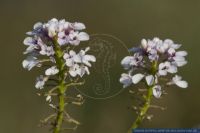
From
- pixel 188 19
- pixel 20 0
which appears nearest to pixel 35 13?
pixel 20 0

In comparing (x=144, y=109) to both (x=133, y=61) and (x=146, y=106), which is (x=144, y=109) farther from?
(x=133, y=61)

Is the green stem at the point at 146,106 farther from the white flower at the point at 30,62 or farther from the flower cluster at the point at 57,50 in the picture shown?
the white flower at the point at 30,62

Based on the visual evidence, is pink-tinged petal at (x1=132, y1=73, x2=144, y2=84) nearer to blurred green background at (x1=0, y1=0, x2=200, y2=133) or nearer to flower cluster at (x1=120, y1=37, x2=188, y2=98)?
flower cluster at (x1=120, y1=37, x2=188, y2=98)

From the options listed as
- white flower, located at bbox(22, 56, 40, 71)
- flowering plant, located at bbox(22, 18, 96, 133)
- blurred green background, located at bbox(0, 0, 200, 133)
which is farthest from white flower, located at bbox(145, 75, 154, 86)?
blurred green background, located at bbox(0, 0, 200, 133)

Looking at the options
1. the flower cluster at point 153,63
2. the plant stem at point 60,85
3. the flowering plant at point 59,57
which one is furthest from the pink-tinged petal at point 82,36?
the flower cluster at point 153,63

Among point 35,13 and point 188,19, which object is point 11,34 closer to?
point 35,13
